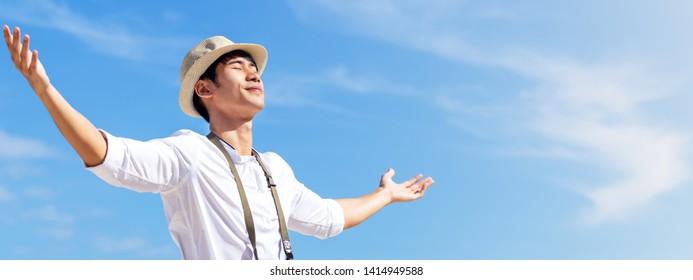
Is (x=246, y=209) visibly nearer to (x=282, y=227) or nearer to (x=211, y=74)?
(x=282, y=227)

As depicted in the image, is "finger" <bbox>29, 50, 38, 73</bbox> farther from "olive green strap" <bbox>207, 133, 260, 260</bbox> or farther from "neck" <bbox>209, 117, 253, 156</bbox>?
"neck" <bbox>209, 117, 253, 156</bbox>

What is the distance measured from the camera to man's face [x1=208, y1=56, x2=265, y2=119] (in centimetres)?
647

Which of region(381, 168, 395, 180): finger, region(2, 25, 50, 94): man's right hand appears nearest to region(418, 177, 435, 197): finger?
region(381, 168, 395, 180): finger

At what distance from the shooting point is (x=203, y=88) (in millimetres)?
6707

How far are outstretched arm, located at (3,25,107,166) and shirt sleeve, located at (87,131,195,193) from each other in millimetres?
83

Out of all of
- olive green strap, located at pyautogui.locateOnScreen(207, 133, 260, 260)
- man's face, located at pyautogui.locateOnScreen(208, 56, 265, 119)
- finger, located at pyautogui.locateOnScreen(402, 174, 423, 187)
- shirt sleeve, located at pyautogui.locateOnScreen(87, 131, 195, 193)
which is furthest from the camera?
finger, located at pyautogui.locateOnScreen(402, 174, 423, 187)

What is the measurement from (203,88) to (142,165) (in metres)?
1.35

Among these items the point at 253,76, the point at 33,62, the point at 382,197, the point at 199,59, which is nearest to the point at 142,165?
the point at 33,62

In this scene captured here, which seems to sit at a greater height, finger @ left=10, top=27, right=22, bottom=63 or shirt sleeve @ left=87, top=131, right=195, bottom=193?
finger @ left=10, top=27, right=22, bottom=63

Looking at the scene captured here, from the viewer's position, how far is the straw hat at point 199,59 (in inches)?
259
